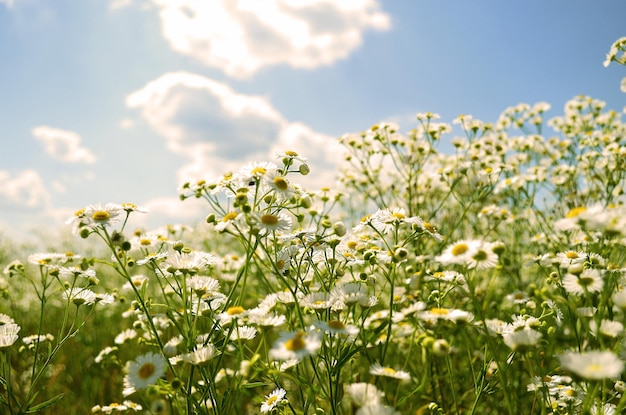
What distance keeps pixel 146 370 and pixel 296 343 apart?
1.66 ft

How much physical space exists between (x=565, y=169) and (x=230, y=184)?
138 inches

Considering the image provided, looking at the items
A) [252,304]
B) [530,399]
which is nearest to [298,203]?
[530,399]

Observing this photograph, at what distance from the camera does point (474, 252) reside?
135 centimetres

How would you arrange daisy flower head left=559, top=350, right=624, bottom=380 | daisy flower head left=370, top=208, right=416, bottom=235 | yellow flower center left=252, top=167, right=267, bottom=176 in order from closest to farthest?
daisy flower head left=559, top=350, right=624, bottom=380 < yellow flower center left=252, top=167, right=267, bottom=176 < daisy flower head left=370, top=208, right=416, bottom=235

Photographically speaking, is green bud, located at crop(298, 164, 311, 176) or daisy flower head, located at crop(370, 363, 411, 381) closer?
daisy flower head, located at crop(370, 363, 411, 381)

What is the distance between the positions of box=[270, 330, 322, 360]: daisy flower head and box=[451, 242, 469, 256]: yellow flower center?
531mm

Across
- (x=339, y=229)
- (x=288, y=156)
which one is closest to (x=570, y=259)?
(x=339, y=229)

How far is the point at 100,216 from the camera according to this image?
1.70m

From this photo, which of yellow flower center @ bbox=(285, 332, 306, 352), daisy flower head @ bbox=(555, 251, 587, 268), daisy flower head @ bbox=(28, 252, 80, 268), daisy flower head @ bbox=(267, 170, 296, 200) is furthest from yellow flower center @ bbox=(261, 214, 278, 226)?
daisy flower head @ bbox=(555, 251, 587, 268)

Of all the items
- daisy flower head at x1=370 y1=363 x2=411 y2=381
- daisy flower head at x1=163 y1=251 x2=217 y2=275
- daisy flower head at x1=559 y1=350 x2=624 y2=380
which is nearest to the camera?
daisy flower head at x1=559 y1=350 x2=624 y2=380

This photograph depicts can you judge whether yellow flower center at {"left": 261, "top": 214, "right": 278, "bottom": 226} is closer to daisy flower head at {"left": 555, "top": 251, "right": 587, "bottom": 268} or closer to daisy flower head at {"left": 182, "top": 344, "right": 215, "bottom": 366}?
daisy flower head at {"left": 182, "top": 344, "right": 215, "bottom": 366}

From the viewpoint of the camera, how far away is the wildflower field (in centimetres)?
135

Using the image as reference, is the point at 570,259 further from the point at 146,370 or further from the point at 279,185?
the point at 146,370

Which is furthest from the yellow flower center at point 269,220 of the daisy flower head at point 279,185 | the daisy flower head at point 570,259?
the daisy flower head at point 570,259
